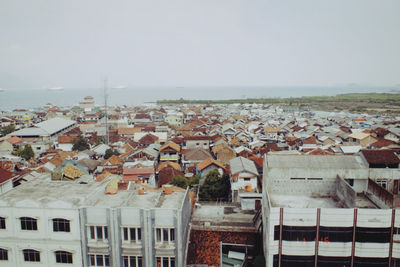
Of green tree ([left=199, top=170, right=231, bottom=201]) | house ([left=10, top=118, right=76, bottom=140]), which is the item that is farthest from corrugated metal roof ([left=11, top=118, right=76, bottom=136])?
green tree ([left=199, top=170, right=231, bottom=201])

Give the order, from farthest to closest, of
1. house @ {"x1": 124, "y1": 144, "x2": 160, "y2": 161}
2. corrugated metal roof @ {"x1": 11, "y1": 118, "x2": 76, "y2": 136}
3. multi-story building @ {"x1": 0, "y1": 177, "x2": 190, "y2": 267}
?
corrugated metal roof @ {"x1": 11, "y1": 118, "x2": 76, "y2": 136} < house @ {"x1": 124, "y1": 144, "x2": 160, "y2": 161} < multi-story building @ {"x1": 0, "y1": 177, "x2": 190, "y2": 267}

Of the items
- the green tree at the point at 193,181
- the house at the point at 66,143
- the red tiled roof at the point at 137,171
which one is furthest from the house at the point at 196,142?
the green tree at the point at 193,181

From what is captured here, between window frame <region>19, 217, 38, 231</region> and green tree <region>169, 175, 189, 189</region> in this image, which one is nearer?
window frame <region>19, 217, 38, 231</region>

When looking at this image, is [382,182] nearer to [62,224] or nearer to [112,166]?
[62,224]

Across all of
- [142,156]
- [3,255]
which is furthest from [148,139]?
[3,255]

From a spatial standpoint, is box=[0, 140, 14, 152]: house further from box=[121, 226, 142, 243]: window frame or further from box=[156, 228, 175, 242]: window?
box=[156, 228, 175, 242]: window

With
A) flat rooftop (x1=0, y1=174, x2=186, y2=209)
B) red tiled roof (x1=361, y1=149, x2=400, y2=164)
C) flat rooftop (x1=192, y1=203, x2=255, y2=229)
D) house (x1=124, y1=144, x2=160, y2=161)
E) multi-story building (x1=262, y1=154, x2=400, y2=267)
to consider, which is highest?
red tiled roof (x1=361, y1=149, x2=400, y2=164)

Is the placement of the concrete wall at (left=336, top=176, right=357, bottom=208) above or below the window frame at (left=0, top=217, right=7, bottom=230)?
above

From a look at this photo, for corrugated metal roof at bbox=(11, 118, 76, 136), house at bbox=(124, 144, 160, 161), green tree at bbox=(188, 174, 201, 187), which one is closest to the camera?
green tree at bbox=(188, 174, 201, 187)

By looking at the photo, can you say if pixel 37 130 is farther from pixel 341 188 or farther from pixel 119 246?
pixel 341 188
